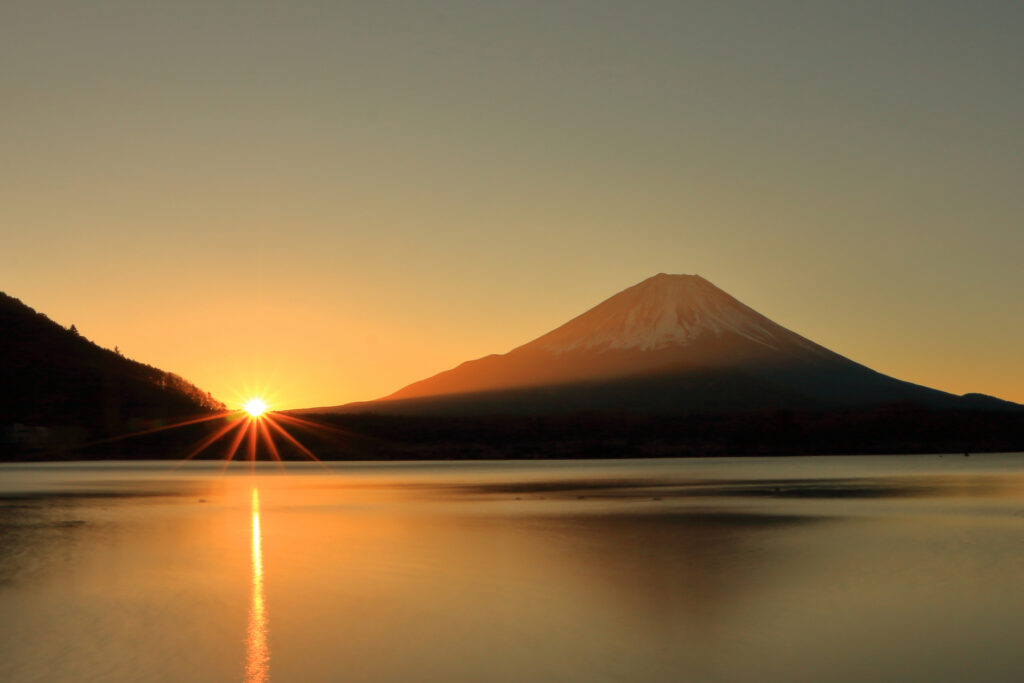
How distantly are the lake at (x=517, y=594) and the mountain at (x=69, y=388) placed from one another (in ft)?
319

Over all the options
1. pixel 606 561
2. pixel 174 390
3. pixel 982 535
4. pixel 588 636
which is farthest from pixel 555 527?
pixel 174 390

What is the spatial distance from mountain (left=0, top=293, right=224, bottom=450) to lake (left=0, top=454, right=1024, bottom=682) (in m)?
97.2

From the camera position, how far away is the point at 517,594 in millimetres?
20953

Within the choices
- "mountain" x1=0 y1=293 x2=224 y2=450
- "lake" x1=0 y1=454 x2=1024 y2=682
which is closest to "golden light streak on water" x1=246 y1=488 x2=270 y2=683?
"lake" x1=0 y1=454 x2=1024 y2=682

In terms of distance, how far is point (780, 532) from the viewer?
32.7 meters

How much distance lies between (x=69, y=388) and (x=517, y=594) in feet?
434

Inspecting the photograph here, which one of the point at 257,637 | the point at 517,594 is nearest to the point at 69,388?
the point at 517,594

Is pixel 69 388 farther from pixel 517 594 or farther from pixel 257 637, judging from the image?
pixel 257 637

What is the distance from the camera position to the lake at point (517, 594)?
1503cm

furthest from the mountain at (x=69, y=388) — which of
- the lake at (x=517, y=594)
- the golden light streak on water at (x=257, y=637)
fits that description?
the golden light streak on water at (x=257, y=637)

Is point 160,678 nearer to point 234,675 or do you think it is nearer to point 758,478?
point 234,675

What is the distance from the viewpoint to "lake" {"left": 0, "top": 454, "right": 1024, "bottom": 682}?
15031 millimetres

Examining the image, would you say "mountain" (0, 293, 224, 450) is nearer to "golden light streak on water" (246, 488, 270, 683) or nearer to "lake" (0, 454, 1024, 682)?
"lake" (0, 454, 1024, 682)

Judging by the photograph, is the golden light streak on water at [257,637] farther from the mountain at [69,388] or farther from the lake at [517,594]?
the mountain at [69,388]
